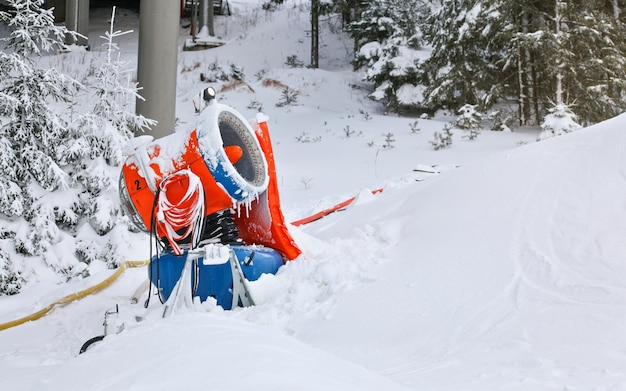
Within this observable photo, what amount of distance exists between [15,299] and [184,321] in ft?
11.8

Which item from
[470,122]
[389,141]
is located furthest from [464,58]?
[389,141]

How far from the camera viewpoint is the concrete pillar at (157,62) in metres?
6.59

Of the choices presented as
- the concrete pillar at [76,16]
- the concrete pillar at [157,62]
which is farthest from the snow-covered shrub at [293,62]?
the concrete pillar at [157,62]

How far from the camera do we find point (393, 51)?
507 inches

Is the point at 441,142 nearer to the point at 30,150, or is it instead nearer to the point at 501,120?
Result: the point at 501,120

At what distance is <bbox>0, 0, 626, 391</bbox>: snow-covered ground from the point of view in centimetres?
164

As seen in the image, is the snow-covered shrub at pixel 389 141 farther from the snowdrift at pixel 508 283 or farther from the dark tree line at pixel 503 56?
the snowdrift at pixel 508 283

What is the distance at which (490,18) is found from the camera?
10758mm

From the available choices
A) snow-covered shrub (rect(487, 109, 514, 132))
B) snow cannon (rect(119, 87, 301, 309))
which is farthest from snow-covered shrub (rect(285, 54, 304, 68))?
snow cannon (rect(119, 87, 301, 309))

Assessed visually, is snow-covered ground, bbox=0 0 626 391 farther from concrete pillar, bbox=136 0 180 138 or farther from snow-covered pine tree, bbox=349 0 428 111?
snow-covered pine tree, bbox=349 0 428 111

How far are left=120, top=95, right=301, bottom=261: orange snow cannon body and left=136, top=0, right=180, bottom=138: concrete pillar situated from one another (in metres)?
2.97

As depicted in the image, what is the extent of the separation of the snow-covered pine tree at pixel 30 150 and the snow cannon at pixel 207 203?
1.93m

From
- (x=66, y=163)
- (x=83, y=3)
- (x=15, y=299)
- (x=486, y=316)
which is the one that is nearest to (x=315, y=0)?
(x=83, y=3)

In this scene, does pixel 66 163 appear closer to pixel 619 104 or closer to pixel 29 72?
pixel 29 72
